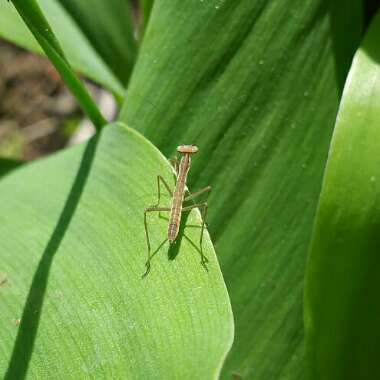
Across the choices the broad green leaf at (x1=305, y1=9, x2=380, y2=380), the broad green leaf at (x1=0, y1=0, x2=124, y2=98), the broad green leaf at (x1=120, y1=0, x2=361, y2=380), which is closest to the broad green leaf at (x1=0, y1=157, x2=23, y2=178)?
the broad green leaf at (x1=0, y1=0, x2=124, y2=98)

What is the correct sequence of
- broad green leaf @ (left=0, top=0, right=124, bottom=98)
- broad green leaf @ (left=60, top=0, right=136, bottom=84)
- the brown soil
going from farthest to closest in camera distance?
the brown soil
broad green leaf @ (left=60, top=0, right=136, bottom=84)
broad green leaf @ (left=0, top=0, right=124, bottom=98)

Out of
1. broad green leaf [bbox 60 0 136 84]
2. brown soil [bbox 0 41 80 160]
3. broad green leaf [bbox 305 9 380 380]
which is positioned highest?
broad green leaf [bbox 60 0 136 84]

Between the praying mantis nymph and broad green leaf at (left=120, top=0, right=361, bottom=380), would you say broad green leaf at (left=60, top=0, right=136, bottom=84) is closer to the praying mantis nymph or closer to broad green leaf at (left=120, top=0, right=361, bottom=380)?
broad green leaf at (left=120, top=0, right=361, bottom=380)

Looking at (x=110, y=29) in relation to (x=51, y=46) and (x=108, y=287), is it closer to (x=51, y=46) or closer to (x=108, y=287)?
(x=51, y=46)

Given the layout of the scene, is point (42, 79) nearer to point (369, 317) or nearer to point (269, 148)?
point (269, 148)

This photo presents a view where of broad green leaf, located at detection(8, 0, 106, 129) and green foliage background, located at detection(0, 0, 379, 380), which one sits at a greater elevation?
broad green leaf, located at detection(8, 0, 106, 129)

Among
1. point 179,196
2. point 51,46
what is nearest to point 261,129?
point 179,196

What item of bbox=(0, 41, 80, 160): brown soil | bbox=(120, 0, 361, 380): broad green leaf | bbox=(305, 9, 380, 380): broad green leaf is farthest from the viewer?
bbox=(0, 41, 80, 160): brown soil
